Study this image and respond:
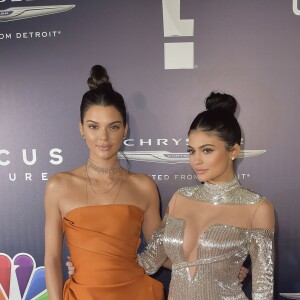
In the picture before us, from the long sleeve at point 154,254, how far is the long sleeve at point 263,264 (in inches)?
19.0

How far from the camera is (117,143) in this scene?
1886 millimetres

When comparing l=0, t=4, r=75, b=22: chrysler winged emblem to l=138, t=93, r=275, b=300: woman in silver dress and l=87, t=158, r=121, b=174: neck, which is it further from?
l=138, t=93, r=275, b=300: woman in silver dress

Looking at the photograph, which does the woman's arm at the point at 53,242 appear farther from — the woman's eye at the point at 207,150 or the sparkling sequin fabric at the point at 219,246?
the woman's eye at the point at 207,150

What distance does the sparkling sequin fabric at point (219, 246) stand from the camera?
63.1 inches

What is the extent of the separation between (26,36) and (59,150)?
0.70m

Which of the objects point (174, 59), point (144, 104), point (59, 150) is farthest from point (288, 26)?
point (59, 150)

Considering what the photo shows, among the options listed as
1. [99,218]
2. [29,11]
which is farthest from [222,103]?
[29,11]

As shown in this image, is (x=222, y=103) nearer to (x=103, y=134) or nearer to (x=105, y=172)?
(x=103, y=134)

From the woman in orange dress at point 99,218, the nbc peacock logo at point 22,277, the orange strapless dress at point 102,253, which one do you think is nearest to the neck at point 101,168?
the woman in orange dress at point 99,218

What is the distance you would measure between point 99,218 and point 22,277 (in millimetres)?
968

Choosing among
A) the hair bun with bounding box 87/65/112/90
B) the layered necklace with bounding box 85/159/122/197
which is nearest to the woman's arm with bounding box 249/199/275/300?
the layered necklace with bounding box 85/159/122/197

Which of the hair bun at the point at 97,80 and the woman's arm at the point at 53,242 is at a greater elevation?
the hair bun at the point at 97,80

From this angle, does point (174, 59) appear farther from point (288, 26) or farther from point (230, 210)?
point (230, 210)

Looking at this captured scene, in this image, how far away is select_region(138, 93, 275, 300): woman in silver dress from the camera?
5.28 ft
